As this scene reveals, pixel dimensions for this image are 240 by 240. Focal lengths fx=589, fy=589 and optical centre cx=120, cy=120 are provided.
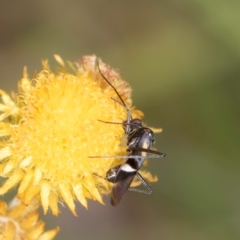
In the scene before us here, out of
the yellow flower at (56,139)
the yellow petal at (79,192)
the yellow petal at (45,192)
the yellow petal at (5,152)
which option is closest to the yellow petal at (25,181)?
the yellow flower at (56,139)

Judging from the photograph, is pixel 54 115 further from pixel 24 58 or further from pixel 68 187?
pixel 24 58

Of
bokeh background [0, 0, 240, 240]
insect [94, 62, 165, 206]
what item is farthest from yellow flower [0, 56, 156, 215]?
bokeh background [0, 0, 240, 240]

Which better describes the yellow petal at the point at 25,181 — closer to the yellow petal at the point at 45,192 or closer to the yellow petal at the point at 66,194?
the yellow petal at the point at 45,192

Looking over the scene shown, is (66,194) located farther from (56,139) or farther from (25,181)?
(56,139)

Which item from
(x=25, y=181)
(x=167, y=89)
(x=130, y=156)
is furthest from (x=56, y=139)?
(x=167, y=89)

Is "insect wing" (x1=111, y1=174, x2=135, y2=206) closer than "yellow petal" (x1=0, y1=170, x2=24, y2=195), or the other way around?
"yellow petal" (x1=0, y1=170, x2=24, y2=195)

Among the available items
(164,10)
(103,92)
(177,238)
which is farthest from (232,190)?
(103,92)

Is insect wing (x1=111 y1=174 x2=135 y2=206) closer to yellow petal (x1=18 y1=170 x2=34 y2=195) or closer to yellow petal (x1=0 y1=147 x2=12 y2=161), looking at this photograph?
yellow petal (x1=18 y1=170 x2=34 y2=195)
